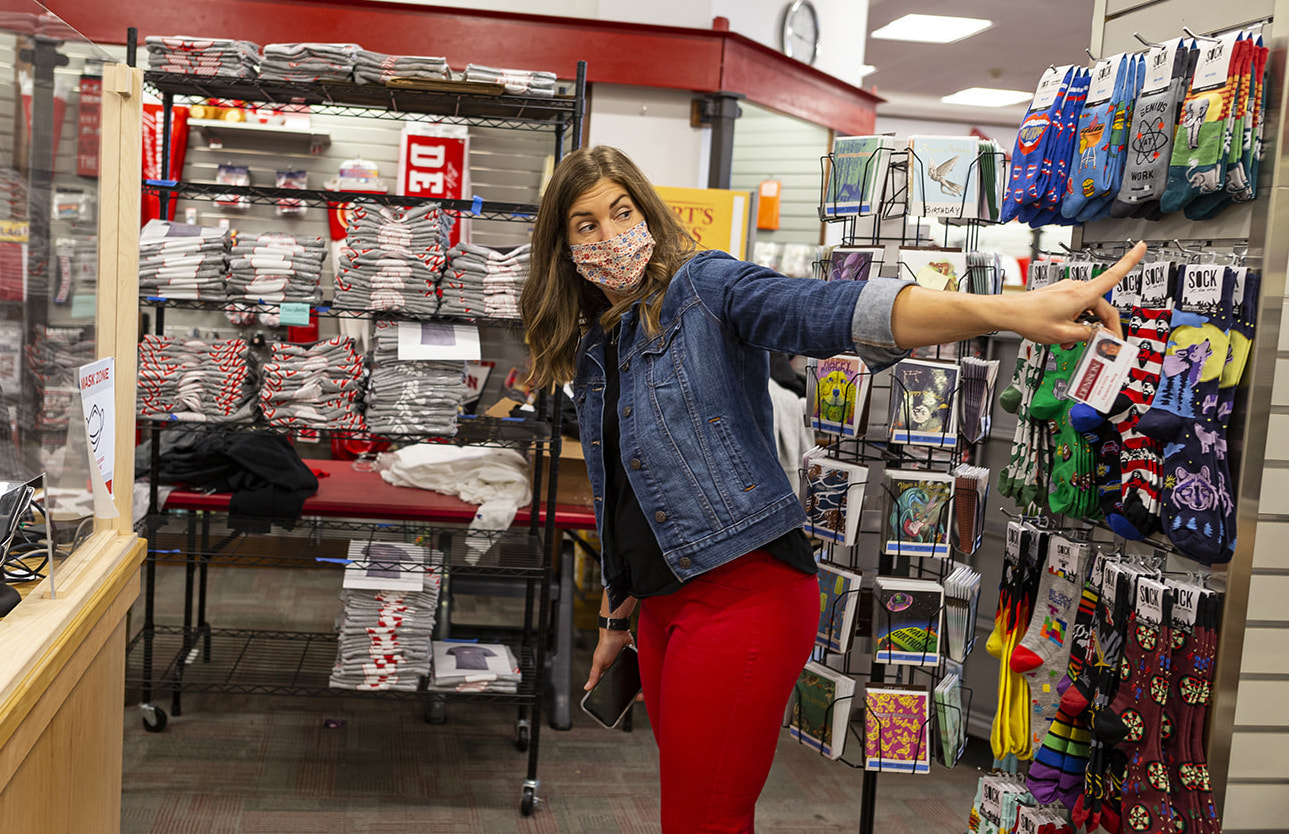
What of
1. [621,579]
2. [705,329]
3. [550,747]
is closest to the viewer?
[705,329]

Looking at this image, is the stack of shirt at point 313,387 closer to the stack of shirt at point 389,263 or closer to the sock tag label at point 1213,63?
the stack of shirt at point 389,263

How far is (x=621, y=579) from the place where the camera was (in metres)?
1.96

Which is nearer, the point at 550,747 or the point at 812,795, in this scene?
the point at 812,795

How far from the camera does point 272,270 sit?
3.46 m

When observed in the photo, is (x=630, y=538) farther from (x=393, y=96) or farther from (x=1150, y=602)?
(x=393, y=96)

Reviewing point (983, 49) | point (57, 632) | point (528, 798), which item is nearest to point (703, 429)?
point (57, 632)

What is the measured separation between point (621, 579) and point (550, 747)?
2256 millimetres

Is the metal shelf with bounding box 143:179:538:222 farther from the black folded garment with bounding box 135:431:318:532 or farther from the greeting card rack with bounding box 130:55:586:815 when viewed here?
the black folded garment with bounding box 135:431:318:532

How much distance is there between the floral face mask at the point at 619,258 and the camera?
5.96ft

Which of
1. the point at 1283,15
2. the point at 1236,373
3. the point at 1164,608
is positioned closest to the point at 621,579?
the point at 1164,608

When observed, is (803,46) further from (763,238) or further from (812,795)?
(812,795)

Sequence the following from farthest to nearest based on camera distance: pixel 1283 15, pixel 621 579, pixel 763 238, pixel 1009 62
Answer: pixel 1009 62 < pixel 763 238 < pixel 1283 15 < pixel 621 579

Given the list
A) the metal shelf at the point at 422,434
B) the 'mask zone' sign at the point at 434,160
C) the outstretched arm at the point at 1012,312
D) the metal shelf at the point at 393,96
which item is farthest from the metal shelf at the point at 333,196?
the 'mask zone' sign at the point at 434,160

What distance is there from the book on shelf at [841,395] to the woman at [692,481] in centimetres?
93
